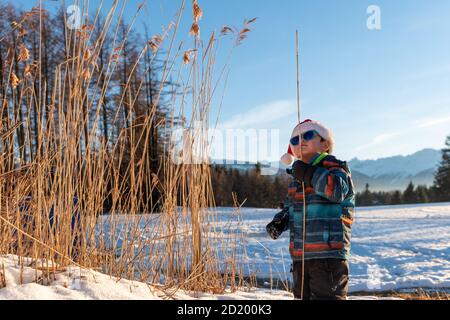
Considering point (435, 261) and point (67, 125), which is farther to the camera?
point (435, 261)

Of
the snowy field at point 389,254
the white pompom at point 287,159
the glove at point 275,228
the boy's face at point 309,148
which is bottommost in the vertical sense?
the snowy field at point 389,254

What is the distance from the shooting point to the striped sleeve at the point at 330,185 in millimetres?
1403

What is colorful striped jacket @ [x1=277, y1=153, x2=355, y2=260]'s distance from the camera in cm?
141

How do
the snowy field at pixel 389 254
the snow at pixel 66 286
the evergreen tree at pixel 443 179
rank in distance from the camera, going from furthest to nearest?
the evergreen tree at pixel 443 179, the snowy field at pixel 389 254, the snow at pixel 66 286

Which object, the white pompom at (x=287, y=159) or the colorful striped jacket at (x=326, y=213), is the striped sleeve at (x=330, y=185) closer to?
the colorful striped jacket at (x=326, y=213)

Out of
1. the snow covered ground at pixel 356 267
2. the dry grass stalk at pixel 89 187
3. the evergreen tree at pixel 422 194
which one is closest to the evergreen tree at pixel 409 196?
the evergreen tree at pixel 422 194

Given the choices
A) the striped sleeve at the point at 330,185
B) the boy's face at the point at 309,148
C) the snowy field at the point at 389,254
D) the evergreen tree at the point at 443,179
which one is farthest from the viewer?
the evergreen tree at the point at 443,179

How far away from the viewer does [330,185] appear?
140 cm

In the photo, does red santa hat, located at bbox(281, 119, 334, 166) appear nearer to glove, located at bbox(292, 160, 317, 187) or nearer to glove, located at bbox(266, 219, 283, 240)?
glove, located at bbox(292, 160, 317, 187)

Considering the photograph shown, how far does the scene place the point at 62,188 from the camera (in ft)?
5.18

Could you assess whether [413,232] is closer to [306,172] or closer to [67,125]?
[306,172]

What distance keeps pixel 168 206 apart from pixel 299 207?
679 millimetres

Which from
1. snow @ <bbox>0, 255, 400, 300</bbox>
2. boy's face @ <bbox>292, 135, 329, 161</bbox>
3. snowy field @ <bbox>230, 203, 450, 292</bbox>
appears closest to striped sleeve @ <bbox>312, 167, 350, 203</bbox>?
boy's face @ <bbox>292, 135, 329, 161</bbox>
